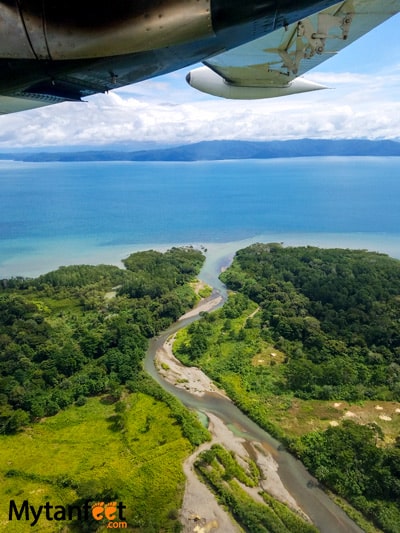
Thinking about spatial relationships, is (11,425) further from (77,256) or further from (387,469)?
(77,256)

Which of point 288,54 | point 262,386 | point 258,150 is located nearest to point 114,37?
point 288,54

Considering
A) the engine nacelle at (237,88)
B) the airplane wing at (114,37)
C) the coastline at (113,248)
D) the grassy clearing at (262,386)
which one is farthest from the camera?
the coastline at (113,248)

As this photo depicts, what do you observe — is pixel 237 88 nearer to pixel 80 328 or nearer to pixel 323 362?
pixel 323 362

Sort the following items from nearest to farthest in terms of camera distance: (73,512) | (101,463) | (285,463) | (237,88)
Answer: (237,88), (73,512), (101,463), (285,463)

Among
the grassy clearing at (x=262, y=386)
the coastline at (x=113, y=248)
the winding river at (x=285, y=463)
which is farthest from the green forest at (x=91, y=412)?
the coastline at (x=113, y=248)

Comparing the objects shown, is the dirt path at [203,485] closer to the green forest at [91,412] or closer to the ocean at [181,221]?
the green forest at [91,412]

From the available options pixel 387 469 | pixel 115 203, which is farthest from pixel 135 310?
pixel 115 203

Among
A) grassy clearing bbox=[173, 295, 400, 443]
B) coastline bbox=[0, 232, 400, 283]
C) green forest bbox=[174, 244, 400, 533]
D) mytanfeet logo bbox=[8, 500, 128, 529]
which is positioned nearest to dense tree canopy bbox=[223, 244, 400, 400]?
green forest bbox=[174, 244, 400, 533]
